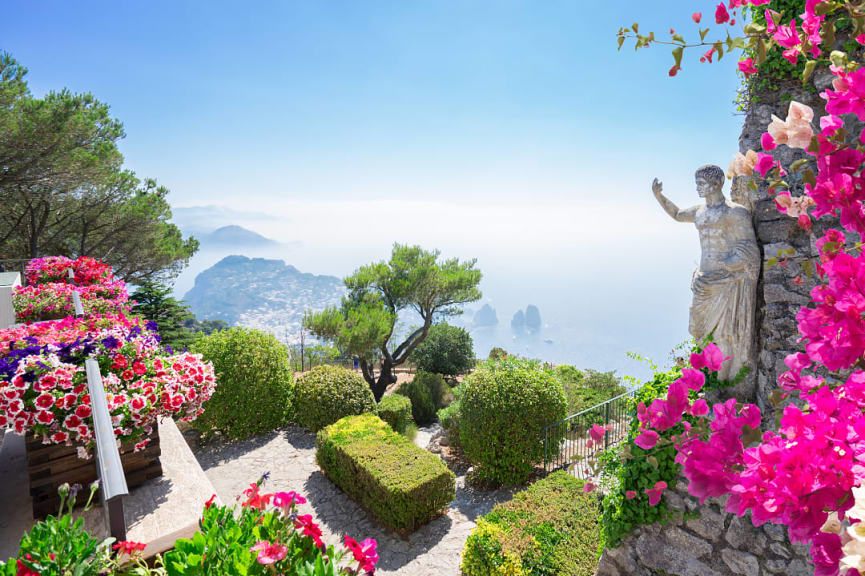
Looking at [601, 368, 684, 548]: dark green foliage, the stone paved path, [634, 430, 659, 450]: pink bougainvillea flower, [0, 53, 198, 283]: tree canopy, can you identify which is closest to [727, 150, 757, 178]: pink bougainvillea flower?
[634, 430, 659, 450]: pink bougainvillea flower

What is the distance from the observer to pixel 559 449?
7773mm

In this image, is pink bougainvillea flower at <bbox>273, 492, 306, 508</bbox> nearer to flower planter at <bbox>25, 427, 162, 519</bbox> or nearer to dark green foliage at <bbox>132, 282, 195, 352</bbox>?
flower planter at <bbox>25, 427, 162, 519</bbox>

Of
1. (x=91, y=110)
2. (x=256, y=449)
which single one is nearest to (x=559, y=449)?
(x=256, y=449)

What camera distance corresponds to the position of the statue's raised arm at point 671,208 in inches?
143

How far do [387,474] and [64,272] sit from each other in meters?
6.22

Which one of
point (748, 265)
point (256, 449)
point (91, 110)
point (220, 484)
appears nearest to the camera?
point (748, 265)

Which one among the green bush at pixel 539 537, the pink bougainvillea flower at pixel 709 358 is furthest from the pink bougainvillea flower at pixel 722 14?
the green bush at pixel 539 537

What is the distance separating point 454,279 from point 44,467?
1245 centimetres

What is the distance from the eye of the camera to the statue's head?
11.1 ft

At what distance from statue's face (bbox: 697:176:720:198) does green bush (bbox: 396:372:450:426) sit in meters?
10.6

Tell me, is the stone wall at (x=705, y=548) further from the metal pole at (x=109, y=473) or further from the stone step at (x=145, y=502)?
the metal pole at (x=109, y=473)

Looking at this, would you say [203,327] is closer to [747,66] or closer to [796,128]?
[747,66]

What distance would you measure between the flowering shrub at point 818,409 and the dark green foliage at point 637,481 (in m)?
2.63

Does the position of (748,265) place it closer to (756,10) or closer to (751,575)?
(756,10)
